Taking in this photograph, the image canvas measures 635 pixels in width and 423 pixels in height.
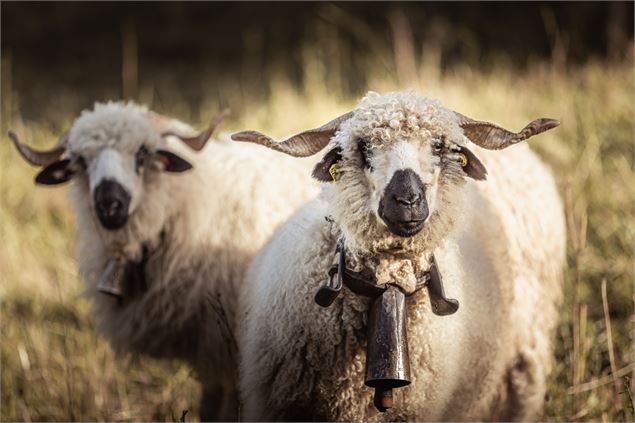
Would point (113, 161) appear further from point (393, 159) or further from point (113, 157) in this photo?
point (393, 159)

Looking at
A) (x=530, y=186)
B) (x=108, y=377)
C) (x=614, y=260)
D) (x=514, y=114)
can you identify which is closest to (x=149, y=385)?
(x=108, y=377)

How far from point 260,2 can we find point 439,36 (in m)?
5.02

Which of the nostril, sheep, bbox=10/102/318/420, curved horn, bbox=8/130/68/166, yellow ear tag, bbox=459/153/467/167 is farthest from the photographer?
curved horn, bbox=8/130/68/166

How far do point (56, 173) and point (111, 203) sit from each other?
0.43 meters

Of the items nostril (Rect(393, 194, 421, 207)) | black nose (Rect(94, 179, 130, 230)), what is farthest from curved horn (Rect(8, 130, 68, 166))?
nostril (Rect(393, 194, 421, 207))

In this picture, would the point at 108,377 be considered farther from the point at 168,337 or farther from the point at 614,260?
the point at 614,260

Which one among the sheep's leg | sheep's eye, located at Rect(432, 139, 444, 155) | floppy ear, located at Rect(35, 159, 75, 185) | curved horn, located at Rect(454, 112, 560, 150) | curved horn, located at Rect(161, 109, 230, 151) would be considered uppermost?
curved horn, located at Rect(161, 109, 230, 151)

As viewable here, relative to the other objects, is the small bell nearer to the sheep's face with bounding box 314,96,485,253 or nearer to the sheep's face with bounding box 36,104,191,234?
the sheep's face with bounding box 36,104,191,234

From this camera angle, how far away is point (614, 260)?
4352 millimetres

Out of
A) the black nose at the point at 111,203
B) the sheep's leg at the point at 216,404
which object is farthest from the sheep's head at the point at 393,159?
the sheep's leg at the point at 216,404

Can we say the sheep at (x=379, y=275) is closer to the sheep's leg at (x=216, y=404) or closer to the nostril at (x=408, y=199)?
the nostril at (x=408, y=199)

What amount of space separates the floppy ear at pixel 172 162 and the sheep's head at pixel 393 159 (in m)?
1.22

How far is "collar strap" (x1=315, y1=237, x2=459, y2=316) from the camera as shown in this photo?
8.16 feet

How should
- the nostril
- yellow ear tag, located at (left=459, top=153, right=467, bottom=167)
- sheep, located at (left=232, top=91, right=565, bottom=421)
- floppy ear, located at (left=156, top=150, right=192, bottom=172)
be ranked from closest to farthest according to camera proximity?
the nostril → sheep, located at (left=232, top=91, right=565, bottom=421) → yellow ear tag, located at (left=459, top=153, right=467, bottom=167) → floppy ear, located at (left=156, top=150, right=192, bottom=172)
